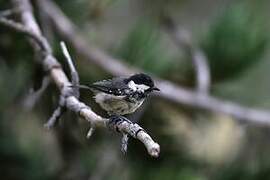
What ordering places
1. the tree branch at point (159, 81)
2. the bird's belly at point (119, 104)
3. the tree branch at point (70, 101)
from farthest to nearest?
the tree branch at point (159, 81) → the bird's belly at point (119, 104) → the tree branch at point (70, 101)

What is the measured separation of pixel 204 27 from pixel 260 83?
1.95ft

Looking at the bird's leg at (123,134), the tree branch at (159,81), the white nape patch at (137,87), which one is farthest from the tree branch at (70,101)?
the tree branch at (159,81)

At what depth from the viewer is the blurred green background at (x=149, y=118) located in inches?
59.9

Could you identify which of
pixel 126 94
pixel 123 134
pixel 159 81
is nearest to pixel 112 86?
pixel 126 94

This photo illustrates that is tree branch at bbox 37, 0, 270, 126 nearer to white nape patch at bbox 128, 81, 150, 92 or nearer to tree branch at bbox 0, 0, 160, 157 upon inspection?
tree branch at bbox 0, 0, 160, 157

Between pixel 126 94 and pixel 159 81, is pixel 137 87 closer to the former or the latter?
pixel 126 94

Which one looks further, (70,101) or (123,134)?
(70,101)

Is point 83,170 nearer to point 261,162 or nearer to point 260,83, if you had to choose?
point 261,162

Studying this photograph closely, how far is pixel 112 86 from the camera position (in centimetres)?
106

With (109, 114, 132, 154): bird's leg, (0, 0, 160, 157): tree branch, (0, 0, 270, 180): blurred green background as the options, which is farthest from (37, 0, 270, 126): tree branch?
(109, 114, 132, 154): bird's leg

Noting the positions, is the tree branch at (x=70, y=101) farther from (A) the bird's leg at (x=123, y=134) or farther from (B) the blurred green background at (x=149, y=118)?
(B) the blurred green background at (x=149, y=118)

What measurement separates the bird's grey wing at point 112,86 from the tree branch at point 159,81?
402 mm

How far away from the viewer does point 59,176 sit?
151 centimetres

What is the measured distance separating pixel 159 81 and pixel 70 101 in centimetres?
61
